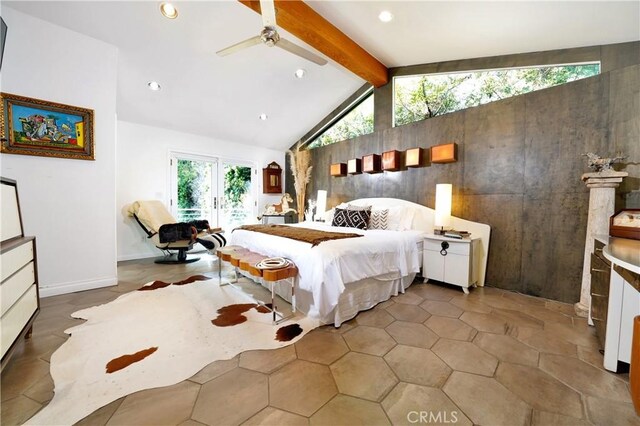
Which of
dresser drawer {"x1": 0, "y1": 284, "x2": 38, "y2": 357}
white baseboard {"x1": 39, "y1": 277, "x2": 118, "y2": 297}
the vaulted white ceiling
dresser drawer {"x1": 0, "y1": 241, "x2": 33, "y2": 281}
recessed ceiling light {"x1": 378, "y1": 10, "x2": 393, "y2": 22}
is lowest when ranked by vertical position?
white baseboard {"x1": 39, "y1": 277, "x2": 118, "y2": 297}

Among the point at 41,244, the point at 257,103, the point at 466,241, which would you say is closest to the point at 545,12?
the point at 466,241

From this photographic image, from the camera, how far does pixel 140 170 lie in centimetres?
457

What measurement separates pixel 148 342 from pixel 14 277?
0.90m

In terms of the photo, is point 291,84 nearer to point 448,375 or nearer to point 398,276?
point 398,276

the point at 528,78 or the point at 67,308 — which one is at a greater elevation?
the point at 528,78

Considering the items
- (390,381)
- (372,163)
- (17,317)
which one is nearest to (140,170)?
(17,317)

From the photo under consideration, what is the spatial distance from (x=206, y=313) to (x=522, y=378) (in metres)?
2.49

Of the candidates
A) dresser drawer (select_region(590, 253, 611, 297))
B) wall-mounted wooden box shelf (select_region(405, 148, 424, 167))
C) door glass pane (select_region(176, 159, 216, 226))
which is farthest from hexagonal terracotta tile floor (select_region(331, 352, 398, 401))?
door glass pane (select_region(176, 159, 216, 226))

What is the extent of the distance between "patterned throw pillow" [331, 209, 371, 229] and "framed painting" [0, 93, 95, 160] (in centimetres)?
328

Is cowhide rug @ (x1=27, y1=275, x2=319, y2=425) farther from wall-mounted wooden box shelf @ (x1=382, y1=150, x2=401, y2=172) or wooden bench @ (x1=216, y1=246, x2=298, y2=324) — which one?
wall-mounted wooden box shelf @ (x1=382, y1=150, x2=401, y2=172)

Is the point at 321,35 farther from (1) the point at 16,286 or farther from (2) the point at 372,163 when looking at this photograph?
(1) the point at 16,286

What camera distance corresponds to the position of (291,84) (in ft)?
13.9

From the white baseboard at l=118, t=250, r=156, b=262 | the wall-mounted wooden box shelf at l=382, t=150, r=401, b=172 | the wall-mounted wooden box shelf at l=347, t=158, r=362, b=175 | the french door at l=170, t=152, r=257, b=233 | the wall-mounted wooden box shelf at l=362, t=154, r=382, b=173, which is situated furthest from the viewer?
the french door at l=170, t=152, r=257, b=233

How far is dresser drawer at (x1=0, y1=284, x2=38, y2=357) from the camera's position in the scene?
4.45ft
